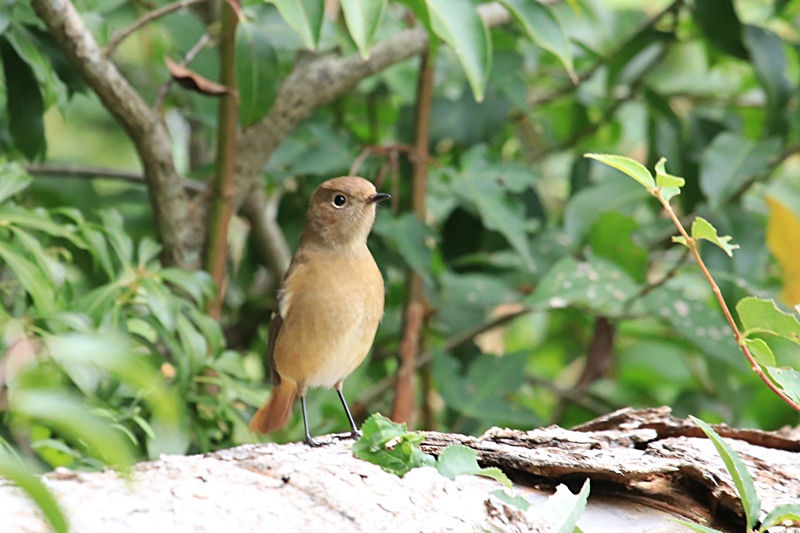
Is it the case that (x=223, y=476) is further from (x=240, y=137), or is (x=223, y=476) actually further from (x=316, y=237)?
(x=240, y=137)

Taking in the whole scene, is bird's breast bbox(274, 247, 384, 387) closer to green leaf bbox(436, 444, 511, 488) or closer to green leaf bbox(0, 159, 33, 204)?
green leaf bbox(0, 159, 33, 204)

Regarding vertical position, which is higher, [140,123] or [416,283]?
[140,123]

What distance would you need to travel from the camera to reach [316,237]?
354 cm

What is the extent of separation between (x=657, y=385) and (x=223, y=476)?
4.06 meters

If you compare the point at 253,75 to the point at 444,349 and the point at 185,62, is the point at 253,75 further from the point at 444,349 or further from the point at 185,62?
the point at 444,349

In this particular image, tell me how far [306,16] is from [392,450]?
1.25 m

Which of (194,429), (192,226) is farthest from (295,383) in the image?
(192,226)

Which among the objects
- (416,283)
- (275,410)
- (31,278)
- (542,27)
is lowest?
(275,410)

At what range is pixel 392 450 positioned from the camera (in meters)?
2.22

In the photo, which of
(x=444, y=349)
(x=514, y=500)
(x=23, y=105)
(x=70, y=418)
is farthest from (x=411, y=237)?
(x=70, y=418)

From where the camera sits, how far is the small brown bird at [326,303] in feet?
10.9

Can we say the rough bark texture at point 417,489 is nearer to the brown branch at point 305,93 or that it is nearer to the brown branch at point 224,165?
the brown branch at point 224,165

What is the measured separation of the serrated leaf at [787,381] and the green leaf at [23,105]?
2409 mm

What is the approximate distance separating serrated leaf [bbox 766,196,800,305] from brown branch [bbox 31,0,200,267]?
246 cm
